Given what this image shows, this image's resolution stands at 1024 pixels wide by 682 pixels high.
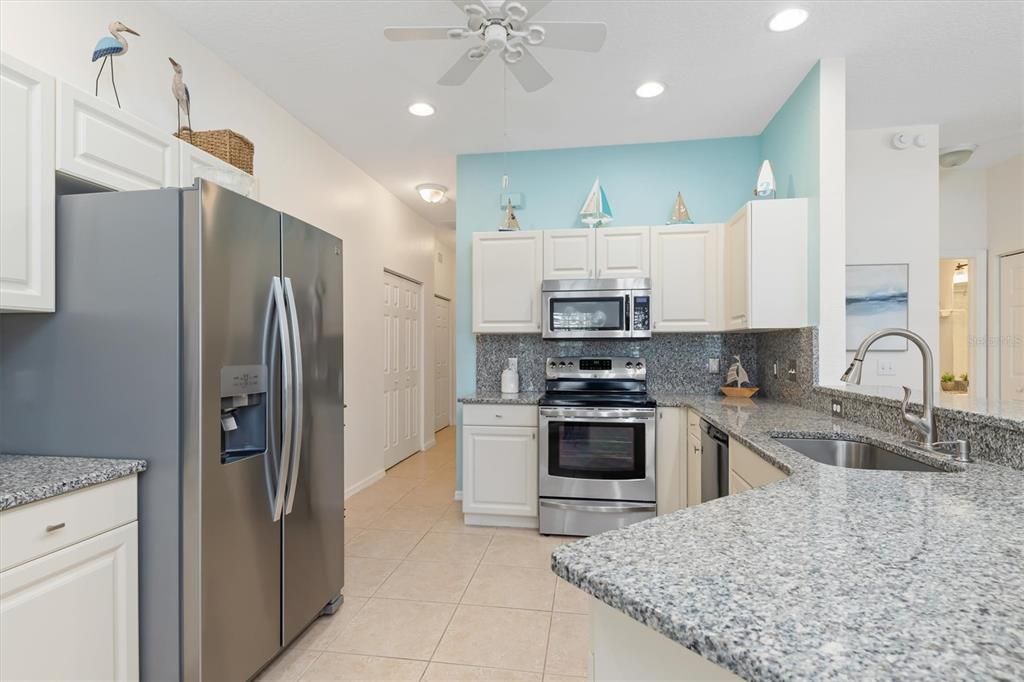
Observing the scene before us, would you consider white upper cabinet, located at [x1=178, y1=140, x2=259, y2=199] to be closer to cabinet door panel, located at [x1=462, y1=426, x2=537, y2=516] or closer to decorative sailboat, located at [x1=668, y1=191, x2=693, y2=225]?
cabinet door panel, located at [x1=462, y1=426, x2=537, y2=516]

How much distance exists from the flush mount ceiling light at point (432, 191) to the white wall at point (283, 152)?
1.30 feet

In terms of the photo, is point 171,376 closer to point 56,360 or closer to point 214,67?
point 56,360

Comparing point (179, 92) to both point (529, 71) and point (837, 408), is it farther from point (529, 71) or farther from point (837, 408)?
point (837, 408)

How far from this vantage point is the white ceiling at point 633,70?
2.27 m

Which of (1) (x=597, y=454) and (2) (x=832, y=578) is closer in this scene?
(2) (x=832, y=578)

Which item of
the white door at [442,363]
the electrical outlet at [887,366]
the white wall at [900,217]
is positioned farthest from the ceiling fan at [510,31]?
the white door at [442,363]

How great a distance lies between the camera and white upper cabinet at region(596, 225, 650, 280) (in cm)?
345

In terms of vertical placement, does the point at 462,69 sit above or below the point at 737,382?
above

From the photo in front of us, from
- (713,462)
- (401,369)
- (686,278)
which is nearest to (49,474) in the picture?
(713,462)

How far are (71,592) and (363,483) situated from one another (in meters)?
2.91

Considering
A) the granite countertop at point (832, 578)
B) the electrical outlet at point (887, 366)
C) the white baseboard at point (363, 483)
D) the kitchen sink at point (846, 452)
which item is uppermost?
the electrical outlet at point (887, 366)

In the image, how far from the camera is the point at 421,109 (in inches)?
125

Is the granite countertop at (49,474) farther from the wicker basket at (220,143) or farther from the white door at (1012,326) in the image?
the white door at (1012,326)

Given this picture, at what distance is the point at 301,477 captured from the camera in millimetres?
2002
